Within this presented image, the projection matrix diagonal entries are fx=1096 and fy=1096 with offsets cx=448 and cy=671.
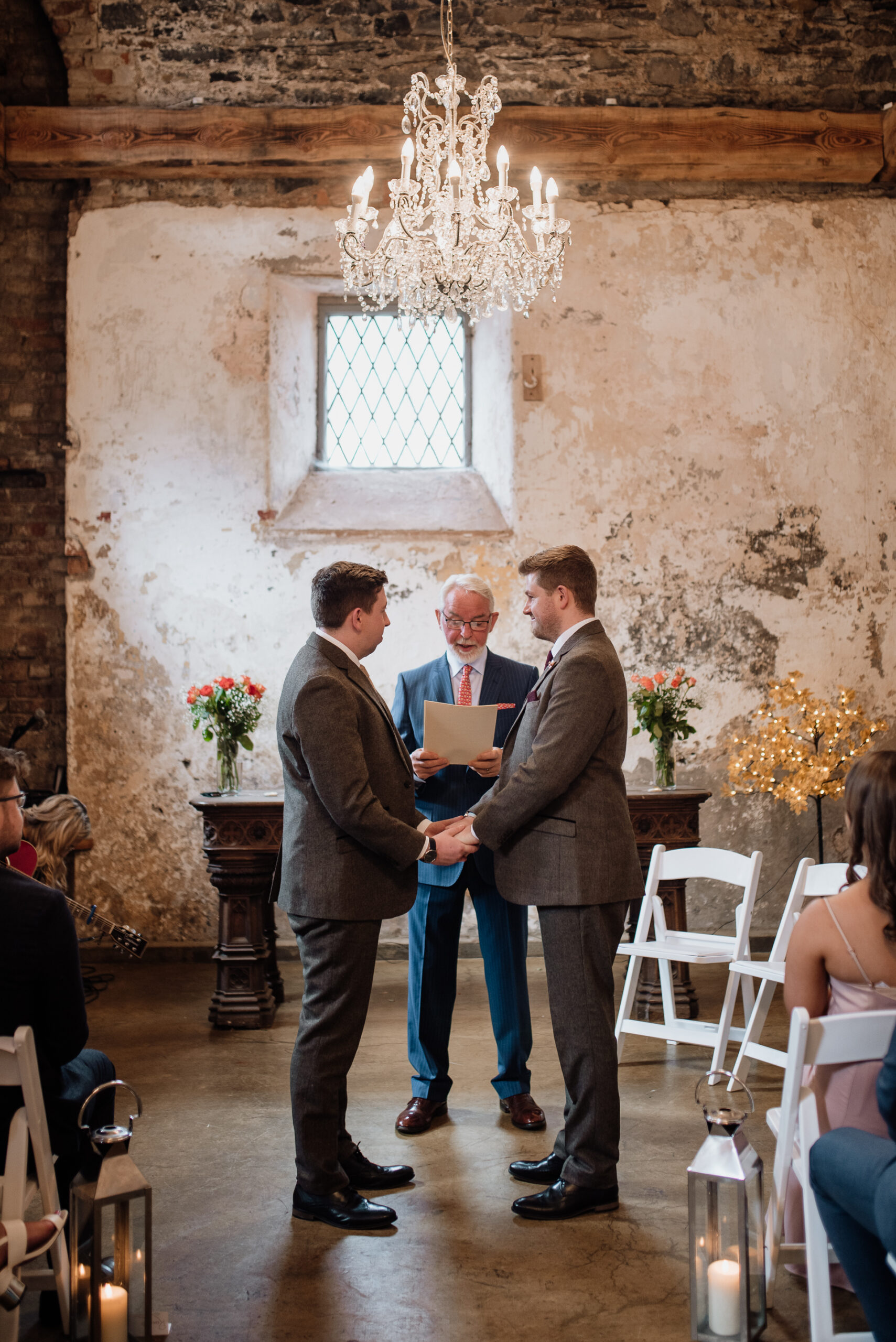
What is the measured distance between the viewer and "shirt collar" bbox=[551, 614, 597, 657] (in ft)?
10.4

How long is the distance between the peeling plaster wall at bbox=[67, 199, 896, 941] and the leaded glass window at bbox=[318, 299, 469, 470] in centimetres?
47

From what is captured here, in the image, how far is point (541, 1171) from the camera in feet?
10.6

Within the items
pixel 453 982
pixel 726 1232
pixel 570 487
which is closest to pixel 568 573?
pixel 453 982

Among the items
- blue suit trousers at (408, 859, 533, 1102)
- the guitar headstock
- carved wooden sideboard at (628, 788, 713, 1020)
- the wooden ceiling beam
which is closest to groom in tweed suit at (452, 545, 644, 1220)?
blue suit trousers at (408, 859, 533, 1102)

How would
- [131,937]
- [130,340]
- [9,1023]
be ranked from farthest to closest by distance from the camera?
[130,340]
[131,937]
[9,1023]

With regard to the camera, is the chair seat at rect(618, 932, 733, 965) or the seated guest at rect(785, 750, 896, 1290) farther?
the chair seat at rect(618, 932, 733, 965)

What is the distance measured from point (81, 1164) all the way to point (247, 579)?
15.1 feet

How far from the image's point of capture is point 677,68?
676 cm

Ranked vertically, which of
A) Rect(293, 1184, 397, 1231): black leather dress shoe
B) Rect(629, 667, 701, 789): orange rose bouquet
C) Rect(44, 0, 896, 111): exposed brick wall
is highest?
Rect(44, 0, 896, 111): exposed brick wall

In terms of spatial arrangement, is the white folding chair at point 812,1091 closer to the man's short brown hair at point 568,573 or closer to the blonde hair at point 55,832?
the man's short brown hair at point 568,573

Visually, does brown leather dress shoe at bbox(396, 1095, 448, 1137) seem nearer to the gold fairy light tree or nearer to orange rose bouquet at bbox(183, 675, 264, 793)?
orange rose bouquet at bbox(183, 675, 264, 793)

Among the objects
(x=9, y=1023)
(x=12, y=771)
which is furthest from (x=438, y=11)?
(x=9, y=1023)

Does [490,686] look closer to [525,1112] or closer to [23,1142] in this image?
[525,1112]

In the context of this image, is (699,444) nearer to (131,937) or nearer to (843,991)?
(131,937)
